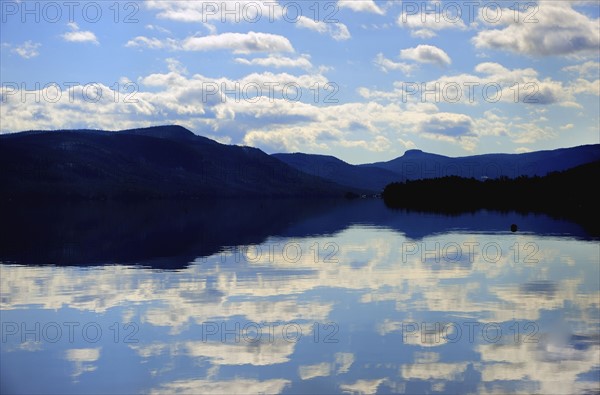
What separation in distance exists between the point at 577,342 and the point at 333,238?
59064 millimetres

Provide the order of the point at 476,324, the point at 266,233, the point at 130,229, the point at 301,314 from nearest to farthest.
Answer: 1. the point at 476,324
2. the point at 301,314
3. the point at 266,233
4. the point at 130,229

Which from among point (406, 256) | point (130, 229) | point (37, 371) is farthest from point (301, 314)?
point (130, 229)

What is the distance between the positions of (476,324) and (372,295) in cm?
957

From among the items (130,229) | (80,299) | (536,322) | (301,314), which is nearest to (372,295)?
Result: (301,314)

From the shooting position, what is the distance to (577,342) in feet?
98.4

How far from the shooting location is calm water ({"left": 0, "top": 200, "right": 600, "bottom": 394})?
25.1m

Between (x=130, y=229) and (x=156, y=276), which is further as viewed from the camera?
(x=130, y=229)

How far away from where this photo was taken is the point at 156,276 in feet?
166

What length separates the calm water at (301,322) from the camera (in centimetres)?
2506

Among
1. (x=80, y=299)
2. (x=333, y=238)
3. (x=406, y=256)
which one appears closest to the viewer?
(x=80, y=299)

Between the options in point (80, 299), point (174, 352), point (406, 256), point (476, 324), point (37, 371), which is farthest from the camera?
point (406, 256)

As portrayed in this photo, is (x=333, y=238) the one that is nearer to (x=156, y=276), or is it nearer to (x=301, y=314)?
(x=156, y=276)

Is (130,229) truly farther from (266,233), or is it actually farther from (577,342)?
(577,342)

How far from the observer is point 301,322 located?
3422 cm
